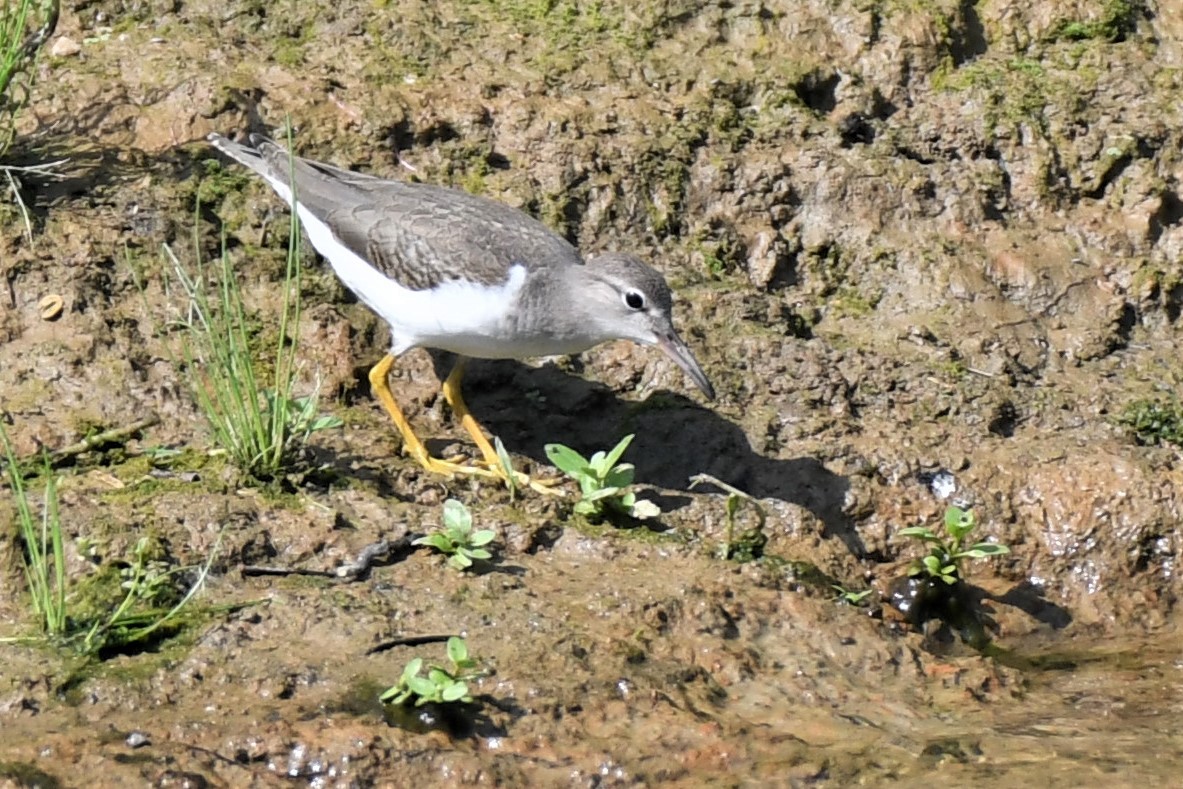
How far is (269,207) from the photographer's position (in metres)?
8.72

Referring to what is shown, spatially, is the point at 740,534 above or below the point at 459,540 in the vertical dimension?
below

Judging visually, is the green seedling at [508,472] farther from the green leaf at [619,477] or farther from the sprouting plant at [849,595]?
the sprouting plant at [849,595]

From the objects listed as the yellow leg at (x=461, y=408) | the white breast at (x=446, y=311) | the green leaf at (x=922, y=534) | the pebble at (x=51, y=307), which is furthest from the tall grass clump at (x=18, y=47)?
the green leaf at (x=922, y=534)

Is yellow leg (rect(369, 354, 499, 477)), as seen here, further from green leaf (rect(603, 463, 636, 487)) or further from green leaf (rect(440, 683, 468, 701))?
green leaf (rect(440, 683, 468, 701))

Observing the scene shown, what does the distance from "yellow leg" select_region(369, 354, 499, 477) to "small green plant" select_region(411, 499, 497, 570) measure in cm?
78

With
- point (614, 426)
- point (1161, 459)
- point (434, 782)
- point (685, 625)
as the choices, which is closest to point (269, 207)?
point (614, 426)

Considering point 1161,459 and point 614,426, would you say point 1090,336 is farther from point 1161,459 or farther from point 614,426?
point 614,426

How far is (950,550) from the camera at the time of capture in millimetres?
7309

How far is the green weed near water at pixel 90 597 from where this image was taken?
5.84m

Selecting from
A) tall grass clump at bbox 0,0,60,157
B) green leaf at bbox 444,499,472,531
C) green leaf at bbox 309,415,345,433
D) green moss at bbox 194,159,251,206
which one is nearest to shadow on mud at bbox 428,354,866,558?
green leaf at bbox 309,415,345,433

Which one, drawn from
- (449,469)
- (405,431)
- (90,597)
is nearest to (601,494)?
(449,469)

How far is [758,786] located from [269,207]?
15.2 ft

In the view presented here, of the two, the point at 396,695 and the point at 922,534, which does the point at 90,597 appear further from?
the point at 922,534

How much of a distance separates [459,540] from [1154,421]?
382cm
